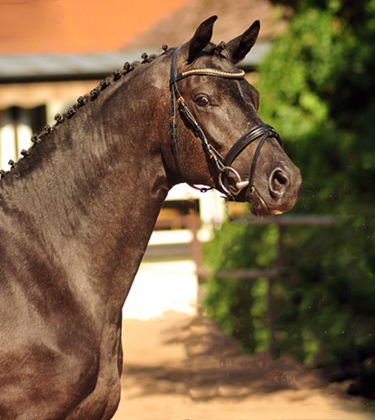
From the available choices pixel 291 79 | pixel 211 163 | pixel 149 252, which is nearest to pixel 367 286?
pixel 291 79

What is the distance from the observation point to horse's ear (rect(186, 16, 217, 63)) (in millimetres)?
2285

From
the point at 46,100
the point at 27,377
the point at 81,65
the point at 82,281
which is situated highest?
the point at 81,65

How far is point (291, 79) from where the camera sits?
18.5 ft

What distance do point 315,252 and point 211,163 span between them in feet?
10.9

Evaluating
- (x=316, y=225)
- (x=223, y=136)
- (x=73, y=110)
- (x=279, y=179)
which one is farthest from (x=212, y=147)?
(x=316, y=225)

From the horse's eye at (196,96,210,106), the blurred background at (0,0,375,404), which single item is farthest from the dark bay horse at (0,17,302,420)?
the blurred background at (0,0,375,404)

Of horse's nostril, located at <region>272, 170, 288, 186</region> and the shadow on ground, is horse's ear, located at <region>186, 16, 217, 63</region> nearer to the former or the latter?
horse's nostril, located at <region>272, 170, 288, 186</region>

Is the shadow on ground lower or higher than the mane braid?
lower

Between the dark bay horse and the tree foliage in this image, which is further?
the tree foliage

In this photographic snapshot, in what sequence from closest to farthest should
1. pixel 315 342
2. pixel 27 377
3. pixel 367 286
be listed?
pixel 27 377, pixel 367 286, pixel 315 342

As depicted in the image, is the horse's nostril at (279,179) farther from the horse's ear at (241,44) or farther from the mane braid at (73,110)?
the mane braid at (73,110)

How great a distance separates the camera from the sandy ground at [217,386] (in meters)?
4.62

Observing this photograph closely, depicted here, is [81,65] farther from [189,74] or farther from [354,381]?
[189,74]

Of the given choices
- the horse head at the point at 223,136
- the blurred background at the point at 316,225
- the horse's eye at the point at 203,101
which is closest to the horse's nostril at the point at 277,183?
the horse head at the point at 223,136
